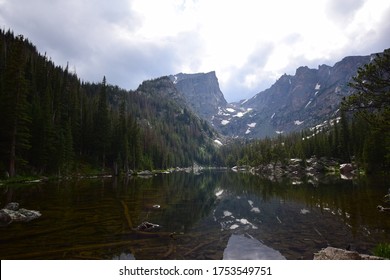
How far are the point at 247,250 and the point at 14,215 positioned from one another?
1727 cm

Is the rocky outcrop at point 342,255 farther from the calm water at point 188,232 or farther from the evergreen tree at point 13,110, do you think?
the evergreen tree at point 13,110

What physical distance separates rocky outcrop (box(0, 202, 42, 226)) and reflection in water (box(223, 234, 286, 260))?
15020 millimetres

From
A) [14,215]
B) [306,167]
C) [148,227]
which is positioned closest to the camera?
[148,227]

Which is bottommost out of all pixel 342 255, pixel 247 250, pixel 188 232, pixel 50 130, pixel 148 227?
pixel 247 250

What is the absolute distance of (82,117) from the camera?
99938mm

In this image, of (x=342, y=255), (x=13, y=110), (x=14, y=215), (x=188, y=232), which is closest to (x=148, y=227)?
(x=188, y=232)

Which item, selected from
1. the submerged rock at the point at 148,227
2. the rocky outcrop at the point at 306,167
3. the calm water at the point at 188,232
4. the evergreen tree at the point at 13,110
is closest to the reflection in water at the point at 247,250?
the calm water at the point at 188,232

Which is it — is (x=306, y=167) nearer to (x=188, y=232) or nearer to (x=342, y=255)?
(x=188, y=232)

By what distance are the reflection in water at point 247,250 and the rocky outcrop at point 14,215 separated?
49.3 ft

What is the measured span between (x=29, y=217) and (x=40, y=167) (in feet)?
148

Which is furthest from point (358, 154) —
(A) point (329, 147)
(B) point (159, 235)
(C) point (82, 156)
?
(B) point (159, 235)

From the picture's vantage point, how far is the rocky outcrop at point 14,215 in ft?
63.9

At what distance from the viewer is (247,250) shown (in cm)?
1570
